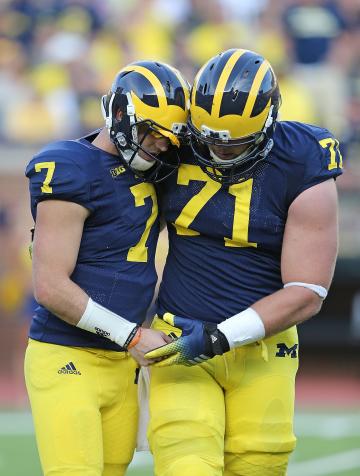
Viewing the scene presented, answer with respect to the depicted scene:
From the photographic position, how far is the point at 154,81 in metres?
3.88

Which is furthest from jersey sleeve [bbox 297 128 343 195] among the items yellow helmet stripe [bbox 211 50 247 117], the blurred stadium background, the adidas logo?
the blurred stadium background

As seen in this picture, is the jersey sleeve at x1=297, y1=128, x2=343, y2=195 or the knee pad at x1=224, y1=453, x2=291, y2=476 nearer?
the jersey sleeve at x1=297, y1=128, x2=343, y2=195

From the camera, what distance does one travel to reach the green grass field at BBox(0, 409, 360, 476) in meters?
6.84

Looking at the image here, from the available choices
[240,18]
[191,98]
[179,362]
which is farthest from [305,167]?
[240,18]

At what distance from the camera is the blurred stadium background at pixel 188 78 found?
969cm

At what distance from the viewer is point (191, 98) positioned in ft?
12.7

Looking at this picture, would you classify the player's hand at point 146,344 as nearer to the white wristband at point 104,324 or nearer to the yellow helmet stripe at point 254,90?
the white wristband at point 104,324

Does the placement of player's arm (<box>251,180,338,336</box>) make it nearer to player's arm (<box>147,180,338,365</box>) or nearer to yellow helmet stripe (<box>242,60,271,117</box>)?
player's arm (<box>147,180,338,365</box>)

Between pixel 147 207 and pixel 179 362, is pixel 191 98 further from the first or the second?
pixel 179 362

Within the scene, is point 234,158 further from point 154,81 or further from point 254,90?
point 154,81

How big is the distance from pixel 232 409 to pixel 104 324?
63cm

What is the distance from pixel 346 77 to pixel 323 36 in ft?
2.05

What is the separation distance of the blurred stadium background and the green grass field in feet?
0.13

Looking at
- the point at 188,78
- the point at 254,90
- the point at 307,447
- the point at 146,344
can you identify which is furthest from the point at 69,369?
the point at 188,78
